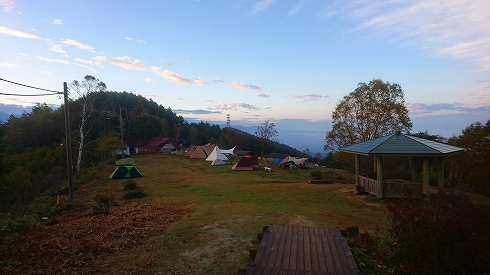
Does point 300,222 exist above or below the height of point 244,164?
below

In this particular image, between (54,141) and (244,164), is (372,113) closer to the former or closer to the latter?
(244,164)

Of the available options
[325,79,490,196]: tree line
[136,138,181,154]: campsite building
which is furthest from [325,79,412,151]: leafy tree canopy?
[136,138,181,154]: campsite building

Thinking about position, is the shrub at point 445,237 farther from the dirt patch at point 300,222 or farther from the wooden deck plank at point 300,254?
the dirt patch at point 300,222

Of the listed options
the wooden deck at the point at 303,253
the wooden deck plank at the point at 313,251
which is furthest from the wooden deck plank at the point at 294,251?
the wooden deck plank at the point at 313,251

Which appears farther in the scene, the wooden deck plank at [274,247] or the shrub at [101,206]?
the shrub at [101,206]

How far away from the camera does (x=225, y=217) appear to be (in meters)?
9.02

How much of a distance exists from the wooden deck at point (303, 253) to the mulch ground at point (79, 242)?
3.05m

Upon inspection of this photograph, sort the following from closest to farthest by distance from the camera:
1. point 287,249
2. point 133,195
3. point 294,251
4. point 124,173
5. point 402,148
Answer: point 294,251 < point 287,249 < point 402,148 < point 133,195 < point 124,173

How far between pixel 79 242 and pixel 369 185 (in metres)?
11.2

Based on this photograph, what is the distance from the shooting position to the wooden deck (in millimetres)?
4641

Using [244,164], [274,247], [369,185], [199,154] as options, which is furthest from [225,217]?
[199,154]

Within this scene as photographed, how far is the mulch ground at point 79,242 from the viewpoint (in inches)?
203

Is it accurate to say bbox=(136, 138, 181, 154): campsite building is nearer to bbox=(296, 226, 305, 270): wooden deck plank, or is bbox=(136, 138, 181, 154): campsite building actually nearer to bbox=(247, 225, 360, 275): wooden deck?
bbox=(247, 225, 360, 275): wooden deck

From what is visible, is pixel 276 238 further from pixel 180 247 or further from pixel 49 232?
pixel 49 232
